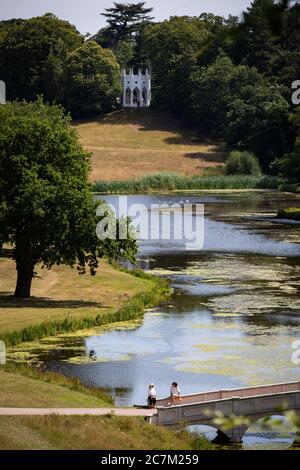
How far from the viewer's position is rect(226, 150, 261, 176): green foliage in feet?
540

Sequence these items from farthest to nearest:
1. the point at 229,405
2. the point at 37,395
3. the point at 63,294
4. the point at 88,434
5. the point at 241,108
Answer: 1. the point at 241,108
2. the point at 63,294
3. the point at 37,395
4. the point at 229,405
5. the point at 88,434

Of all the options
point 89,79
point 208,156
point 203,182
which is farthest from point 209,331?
point 89,79

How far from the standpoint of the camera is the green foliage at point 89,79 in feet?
633

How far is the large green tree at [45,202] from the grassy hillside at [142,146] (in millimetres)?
100018

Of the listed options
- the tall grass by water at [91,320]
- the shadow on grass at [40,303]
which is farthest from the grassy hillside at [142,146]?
the shadow on grass at [40,303]

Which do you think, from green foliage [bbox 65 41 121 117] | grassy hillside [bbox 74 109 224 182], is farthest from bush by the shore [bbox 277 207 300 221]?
green foliage [bbox 65 41 121 117]

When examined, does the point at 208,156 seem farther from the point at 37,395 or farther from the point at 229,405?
the point at 229,405

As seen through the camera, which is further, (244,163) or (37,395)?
(244,163)

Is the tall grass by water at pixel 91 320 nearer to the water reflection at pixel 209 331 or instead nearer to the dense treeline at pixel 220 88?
the water reflection at pixel 209 331

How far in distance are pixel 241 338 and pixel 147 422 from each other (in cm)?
1907

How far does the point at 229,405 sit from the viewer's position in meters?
37.2

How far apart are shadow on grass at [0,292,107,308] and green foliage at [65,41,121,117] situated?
13060 centimetres

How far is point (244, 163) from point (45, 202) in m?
105
